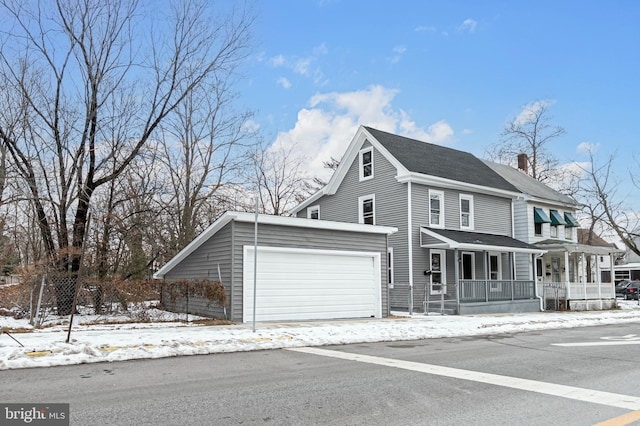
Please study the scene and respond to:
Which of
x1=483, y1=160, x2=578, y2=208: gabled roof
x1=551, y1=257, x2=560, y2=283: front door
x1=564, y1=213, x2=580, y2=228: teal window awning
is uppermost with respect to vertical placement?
x1=483, y1=160, x2=578, y2=208: gabled roof

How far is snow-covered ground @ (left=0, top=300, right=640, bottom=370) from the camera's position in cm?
845

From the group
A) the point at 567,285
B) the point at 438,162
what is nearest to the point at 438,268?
the point at 438,162

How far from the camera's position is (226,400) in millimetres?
5637

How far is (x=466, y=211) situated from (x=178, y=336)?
54.1ft

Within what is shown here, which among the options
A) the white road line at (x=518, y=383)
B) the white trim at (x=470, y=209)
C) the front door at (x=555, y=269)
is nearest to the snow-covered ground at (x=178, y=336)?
Answer: the white road line at (x=518, y=383)

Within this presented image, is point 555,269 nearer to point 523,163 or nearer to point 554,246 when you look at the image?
point 554,246

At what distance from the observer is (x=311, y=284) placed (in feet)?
52.9

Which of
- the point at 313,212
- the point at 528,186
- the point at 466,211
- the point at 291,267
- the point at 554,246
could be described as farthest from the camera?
the point at 528,186

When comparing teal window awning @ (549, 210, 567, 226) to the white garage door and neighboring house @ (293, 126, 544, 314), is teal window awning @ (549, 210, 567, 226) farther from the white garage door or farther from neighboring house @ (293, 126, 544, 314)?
the white garage door

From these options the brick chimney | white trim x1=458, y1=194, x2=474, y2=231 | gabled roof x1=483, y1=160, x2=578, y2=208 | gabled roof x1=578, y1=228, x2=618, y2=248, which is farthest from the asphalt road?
gabled roof x1=578, y1=228, x2=618, y2=248

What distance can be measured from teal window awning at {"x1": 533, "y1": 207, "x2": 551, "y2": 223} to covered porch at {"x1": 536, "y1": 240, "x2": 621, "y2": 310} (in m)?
1.12

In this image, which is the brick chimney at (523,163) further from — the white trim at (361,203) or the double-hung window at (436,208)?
the white trim at (361,203)

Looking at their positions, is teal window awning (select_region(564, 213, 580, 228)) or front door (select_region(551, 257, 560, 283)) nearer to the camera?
front door (select_region(551, 257, 560, 283))

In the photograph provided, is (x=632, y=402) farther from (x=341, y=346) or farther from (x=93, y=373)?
(x=93, y=373)
